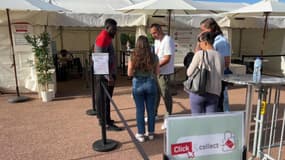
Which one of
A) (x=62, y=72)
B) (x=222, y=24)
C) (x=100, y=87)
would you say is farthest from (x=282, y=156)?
(x=62, y=72)

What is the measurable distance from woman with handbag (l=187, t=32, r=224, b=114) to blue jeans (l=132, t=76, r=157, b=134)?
0.61 metres

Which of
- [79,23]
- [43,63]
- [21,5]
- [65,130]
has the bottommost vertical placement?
[65,130]

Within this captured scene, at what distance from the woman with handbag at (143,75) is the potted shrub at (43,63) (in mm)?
3088

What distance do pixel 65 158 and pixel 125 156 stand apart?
0.73 metres

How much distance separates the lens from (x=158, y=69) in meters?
3.31

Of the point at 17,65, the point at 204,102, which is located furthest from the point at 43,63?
the point at 204,102

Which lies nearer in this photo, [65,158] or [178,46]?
[65,158]

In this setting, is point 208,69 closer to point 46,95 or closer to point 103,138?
point 103,138

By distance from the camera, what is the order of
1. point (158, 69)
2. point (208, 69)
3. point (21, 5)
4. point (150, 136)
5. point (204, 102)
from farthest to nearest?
point (21, 5), point (150, 136), point (158, 69), point (204, 102), point (208, 69)

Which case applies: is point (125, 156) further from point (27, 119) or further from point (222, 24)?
point (222, 24)

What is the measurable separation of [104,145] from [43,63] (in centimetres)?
→ 307

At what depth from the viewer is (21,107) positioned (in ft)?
16.9

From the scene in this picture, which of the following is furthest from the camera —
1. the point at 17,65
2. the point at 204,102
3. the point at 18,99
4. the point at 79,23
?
the point at 79,23

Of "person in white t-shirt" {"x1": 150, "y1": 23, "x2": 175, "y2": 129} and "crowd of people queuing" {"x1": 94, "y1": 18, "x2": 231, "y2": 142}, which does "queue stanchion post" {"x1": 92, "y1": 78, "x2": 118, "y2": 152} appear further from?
"person in white t-shirt" {"x1": 150, "y1": 23, "x2": 175, "y2": 129}
